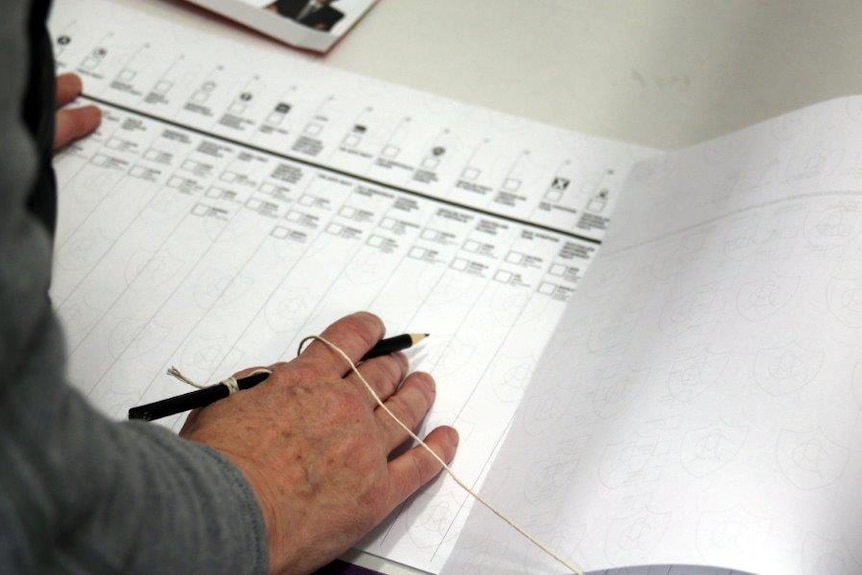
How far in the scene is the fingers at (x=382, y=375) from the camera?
0.65 metres

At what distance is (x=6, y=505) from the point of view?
0.31 metres

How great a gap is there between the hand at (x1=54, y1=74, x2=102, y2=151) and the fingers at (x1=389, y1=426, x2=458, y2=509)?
45 centimetres

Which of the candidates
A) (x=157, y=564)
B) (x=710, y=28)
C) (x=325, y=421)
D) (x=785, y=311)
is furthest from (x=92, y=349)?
(x=710, y=28)

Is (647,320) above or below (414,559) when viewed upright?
above

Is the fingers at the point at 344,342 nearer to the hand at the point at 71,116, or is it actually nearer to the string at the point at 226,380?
the string at the point at 226,380

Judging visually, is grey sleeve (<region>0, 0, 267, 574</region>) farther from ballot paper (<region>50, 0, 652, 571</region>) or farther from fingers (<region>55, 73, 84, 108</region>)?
fingers (<region>55, 73, 84, 108</region>)

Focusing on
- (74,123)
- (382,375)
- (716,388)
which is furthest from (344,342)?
(74,123)

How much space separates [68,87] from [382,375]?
0.45 meters

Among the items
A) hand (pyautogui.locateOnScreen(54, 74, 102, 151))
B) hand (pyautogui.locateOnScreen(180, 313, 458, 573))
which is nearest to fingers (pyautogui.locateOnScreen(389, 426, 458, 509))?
hand (pyautogui.locateOnScreen(180, 313, 458, 573))

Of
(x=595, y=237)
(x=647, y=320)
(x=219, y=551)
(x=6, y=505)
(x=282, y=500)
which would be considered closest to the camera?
(x=6, y=505)

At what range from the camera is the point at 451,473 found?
0.62m

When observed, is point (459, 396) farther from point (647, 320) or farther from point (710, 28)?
point (710, 28)

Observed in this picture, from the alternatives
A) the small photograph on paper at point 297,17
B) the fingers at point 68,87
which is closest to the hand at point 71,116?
the fingers at point 68,87

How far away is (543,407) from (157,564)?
32cm
